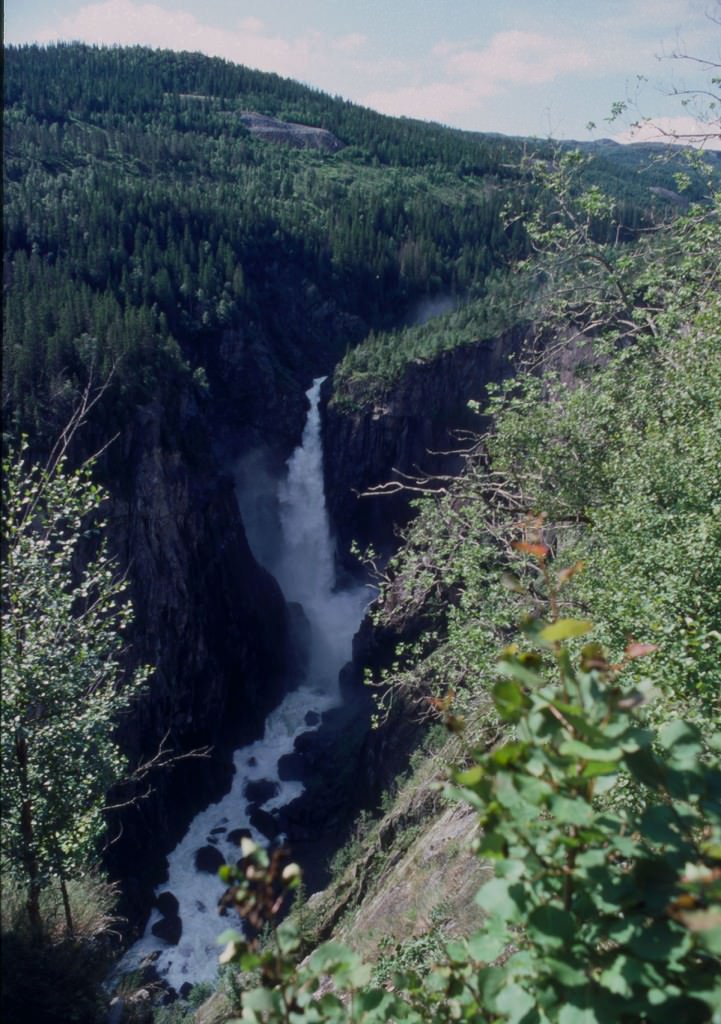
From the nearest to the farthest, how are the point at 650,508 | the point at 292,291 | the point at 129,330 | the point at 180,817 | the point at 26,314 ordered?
the point at 650,508
the point at 180,817
the point at 26,314
the point at 129,330
the point at 292,291

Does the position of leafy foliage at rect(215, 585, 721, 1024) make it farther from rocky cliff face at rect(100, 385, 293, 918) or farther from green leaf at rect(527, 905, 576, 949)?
rocky cliff face at rect(100, 385, 293, 918)

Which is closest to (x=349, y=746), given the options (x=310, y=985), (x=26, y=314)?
(x=26, y=314)

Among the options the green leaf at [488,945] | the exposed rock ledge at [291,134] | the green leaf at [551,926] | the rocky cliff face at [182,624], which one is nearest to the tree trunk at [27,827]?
the green leaf at [488,945]

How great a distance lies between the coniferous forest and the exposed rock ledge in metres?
38.8

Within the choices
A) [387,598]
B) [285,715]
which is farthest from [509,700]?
[285,715]

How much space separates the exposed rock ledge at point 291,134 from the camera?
11350 cm

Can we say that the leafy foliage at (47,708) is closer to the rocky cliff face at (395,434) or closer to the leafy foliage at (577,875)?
the leafy foliage at (577,875)

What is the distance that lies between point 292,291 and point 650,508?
7168 centimetres

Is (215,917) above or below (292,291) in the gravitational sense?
below

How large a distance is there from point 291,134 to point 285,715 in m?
107

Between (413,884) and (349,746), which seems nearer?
(413,884)

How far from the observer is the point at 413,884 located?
11.5 metres

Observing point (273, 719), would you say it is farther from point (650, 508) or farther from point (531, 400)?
point (650, 508)

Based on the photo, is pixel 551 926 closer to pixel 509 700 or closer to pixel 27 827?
pixel 509 700
